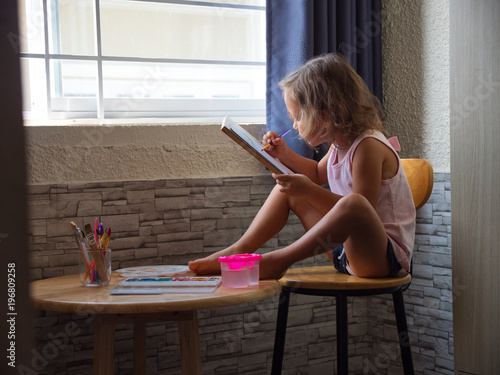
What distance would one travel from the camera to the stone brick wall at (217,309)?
173 cm

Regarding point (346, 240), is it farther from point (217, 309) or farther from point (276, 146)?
point (217, 309)

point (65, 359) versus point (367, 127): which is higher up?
point (367, 127)

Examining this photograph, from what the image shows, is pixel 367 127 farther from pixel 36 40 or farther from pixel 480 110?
pixel 36 40

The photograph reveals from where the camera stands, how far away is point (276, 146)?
1.88 m

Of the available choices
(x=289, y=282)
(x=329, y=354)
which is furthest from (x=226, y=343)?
(x=289, y=282)

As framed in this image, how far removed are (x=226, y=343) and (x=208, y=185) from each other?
0.60 meters

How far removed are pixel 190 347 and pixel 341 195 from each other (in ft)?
2.18

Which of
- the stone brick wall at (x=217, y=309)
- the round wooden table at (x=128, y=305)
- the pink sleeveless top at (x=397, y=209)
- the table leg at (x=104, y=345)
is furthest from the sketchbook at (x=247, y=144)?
the table leg at (x=104, y=345)

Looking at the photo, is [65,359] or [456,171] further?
[65,359]

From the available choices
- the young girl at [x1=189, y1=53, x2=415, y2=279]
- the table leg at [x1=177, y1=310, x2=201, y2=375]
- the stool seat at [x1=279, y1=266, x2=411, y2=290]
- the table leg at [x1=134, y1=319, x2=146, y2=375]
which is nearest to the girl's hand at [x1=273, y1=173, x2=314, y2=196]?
the young girl at [x1=189, y1=53, x2=415, y2=279]

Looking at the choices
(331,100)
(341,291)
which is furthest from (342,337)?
(331,100)

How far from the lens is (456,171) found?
1425 millimetres

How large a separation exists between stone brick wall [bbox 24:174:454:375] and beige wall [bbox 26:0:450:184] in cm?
5

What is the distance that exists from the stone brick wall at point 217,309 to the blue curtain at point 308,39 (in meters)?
0.27
